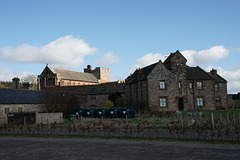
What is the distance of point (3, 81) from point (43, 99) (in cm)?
7903

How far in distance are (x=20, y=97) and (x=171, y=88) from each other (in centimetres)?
2302

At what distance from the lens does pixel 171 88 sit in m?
35.3

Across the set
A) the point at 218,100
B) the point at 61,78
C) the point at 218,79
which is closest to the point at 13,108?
the point at 218,100

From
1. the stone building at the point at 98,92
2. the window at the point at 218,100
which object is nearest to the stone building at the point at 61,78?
the stone building at the point at 98,92

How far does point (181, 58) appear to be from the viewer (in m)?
36.6

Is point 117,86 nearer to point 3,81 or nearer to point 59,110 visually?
point 59,110

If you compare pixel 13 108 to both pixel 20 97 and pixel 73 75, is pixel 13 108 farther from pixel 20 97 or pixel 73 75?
pixel 73 75

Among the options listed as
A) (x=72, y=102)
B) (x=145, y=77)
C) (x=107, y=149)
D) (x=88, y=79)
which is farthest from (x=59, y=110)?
(x=88, y=79)

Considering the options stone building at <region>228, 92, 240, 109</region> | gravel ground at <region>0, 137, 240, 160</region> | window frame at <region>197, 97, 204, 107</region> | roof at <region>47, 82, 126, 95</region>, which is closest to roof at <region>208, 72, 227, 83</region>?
stone building at <region>228, 92, 240, 109</region>

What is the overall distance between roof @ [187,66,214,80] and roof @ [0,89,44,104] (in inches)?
995

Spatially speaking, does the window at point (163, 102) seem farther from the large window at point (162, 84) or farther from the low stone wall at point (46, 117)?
the low stone wall at point (46, 117)

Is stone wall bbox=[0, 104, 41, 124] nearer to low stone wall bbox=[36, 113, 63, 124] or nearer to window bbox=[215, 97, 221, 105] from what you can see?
low stone wall bbox=[36, 113, 63, 124]

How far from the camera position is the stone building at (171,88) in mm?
34250

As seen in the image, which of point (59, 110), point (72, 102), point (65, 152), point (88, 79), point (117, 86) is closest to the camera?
point (65, 152)
